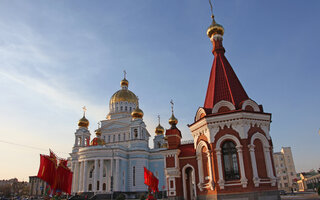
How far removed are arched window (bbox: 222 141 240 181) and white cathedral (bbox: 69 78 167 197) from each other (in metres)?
22.7

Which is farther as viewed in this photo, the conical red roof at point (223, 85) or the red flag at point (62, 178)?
the red flag at point (62, 178)

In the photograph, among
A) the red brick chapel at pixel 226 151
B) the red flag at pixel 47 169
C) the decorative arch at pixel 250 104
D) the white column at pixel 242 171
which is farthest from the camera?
Answer: the red flag at pixel 47 169

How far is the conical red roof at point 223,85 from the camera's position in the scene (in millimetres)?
18984

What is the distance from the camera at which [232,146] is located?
57.5 ft

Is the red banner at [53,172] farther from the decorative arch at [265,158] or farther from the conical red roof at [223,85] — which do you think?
the decorative arch at [265,158]

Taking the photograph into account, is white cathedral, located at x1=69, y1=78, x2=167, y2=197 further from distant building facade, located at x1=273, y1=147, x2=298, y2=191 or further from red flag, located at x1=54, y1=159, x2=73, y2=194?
distant building facade, located at x1=273, y1=147, x2=298, y2=191

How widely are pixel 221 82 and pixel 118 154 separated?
24510mm

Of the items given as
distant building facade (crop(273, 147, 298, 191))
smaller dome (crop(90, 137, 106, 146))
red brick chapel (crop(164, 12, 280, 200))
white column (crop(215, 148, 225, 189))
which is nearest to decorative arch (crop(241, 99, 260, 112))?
red brick chapel (crop(164, 12, 280, 200))

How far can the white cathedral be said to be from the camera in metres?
38.1

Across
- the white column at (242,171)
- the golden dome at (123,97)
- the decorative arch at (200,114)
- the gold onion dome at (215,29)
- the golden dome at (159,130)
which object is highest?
the golden dome at (123,97)

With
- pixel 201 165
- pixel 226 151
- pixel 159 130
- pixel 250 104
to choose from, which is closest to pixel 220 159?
pixel 226 151

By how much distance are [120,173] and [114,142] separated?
886 centimetres

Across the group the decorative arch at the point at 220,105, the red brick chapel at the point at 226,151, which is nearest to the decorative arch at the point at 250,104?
the red brick chapel at the point at 226,151

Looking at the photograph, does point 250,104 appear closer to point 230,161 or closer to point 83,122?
point 230,161
